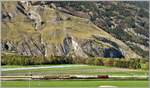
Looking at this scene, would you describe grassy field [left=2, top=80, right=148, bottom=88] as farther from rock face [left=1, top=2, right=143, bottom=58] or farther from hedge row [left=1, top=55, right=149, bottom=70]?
rock face [left=1, top=2, right=143, bottom=58]

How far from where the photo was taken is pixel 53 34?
133 ft

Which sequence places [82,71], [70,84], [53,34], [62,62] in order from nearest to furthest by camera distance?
1. [70,84]
2. [82,71]
3. [62,62]
4. [53,34]

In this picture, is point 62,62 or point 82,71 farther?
point 62,62

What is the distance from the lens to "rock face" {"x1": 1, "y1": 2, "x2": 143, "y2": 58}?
3562 cm

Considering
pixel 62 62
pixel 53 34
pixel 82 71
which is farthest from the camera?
pixel 53 34

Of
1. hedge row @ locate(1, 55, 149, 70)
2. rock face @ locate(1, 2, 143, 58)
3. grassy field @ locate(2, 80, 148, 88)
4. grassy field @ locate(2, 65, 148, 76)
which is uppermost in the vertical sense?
rock face @ locate(1, 2, 143, 58)

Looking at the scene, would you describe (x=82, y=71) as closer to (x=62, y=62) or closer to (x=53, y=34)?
(x=62, y=62)

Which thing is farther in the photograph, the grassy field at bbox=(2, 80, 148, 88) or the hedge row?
the hedge row

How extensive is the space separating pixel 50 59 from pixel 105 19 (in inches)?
553

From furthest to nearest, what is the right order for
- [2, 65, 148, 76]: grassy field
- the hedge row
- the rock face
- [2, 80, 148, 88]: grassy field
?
the rock face < the hedge row < [2, 65, 148, 76]: grassy field < [2, 80, 148, 88]: grassy field

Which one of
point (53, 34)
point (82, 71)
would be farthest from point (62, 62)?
point (53, 34)

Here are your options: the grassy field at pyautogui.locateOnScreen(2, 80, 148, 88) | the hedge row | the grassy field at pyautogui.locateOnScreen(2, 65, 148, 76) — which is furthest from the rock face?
the grassy field at pyautogui.locateOnScreen(2, 80, 148, 88)

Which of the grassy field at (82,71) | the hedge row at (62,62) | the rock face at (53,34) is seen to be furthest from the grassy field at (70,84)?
the rock face at (53,34)

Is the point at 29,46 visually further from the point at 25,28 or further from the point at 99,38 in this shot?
the point at 99,38
